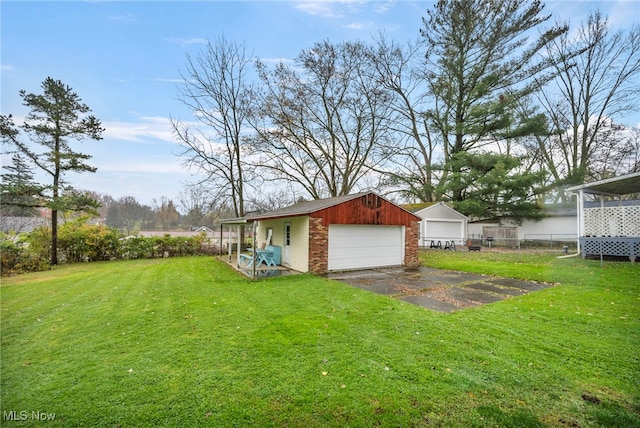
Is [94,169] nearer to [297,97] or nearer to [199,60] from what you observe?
[199,60]

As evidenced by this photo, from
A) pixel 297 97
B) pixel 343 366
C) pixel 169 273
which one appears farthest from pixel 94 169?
pixel 343 366

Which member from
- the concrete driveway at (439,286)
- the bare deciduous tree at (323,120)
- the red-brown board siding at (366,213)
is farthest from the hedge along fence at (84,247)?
the concrete driveway at (439,286)

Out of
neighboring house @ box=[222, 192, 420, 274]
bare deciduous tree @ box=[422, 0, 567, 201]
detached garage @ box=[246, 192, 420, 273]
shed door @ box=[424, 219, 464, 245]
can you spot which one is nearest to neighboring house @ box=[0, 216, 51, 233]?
neighboring house @ box=[222, 192, 420, 274]

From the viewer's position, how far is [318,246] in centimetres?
1038

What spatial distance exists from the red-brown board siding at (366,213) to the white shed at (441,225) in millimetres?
8667

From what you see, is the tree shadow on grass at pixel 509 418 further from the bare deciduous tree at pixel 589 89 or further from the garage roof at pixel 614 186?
the bare deciduous tree at pixel 589 89

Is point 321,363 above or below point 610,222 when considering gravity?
below

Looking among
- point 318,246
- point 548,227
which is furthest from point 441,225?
point 318,246

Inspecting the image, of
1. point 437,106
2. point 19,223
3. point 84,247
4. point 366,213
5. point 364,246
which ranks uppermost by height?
point 437,106

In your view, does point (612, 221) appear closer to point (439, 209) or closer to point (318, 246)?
point (439, 209)

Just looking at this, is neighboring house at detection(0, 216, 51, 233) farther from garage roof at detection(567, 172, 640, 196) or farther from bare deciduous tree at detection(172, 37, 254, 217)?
garage roof at detection(567, 172, 640, 196)

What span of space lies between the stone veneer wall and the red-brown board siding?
239 millimetres

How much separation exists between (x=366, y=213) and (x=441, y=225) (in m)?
12.2

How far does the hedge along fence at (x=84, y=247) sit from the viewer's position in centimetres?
1342
